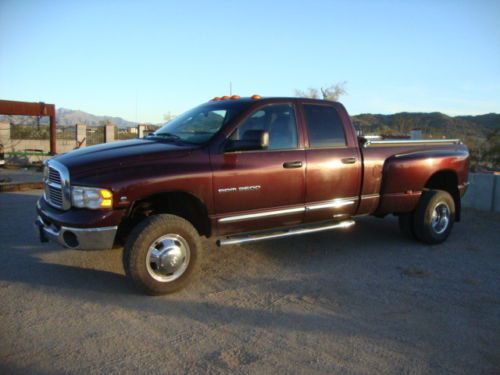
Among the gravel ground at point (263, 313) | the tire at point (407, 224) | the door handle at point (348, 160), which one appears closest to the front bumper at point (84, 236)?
the gravel ground at point (263, 313)

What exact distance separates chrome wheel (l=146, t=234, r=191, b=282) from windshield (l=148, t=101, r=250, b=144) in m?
1.09

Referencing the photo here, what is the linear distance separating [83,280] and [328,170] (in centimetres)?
300

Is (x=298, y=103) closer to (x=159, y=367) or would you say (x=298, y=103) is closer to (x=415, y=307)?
(x=415, y=307)

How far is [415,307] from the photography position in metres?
3.94

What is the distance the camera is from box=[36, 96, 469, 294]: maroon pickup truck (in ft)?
13.1

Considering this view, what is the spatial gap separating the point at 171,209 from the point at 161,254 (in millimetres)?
617

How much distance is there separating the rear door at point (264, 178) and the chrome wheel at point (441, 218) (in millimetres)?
2386

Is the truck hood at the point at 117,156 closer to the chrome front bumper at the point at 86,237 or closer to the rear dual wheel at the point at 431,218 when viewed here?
the chrome front bumper at the point at 86,237

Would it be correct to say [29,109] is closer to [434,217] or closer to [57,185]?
[57,185]

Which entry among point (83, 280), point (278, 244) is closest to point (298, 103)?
point (278, 244)

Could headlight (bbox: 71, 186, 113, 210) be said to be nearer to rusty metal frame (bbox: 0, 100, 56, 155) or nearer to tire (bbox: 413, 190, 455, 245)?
tire (bbox: 413, 190, 455, 245)

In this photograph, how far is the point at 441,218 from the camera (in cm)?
628

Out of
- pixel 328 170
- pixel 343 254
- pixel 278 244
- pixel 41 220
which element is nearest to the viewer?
pixel 41 220

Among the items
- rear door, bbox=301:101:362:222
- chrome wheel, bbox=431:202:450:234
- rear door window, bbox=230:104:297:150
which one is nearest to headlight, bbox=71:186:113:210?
rear door window, bbox=230:104:297:150
